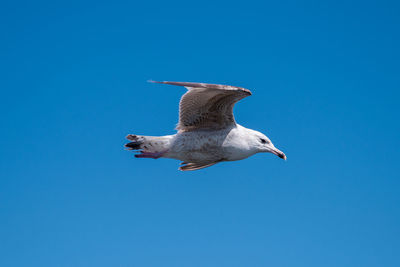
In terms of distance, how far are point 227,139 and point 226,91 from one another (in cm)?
160

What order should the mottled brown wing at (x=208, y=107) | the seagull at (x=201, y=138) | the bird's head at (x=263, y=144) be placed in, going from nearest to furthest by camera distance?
the mottled brown wing at (x=208, y=107)
the seagull at (x=201, y=138)
the bird's head at (x=263, y=144)

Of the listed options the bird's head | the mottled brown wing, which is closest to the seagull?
the mottled brown wing

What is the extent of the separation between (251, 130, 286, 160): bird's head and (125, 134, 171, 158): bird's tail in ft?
8.26

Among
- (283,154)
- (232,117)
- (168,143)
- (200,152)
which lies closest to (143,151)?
(168,143)

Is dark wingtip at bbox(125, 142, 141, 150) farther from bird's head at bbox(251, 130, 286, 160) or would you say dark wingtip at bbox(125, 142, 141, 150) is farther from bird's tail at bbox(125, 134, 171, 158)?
bird's head at bbox(251, 130, 286, 160)

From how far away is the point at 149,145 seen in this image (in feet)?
45.6

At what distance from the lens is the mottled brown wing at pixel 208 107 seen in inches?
518

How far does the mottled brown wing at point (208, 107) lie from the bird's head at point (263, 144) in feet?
2.75

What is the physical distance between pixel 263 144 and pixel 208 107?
212cm

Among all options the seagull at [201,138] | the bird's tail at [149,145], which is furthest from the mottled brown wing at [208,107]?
the bird's tail at [149,145]

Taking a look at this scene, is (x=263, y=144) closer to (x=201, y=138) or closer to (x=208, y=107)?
(x=201, y=138)

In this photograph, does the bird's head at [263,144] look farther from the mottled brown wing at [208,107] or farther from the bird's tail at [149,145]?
the bird's tail at [149,145]

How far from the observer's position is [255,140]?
1444 centimetres

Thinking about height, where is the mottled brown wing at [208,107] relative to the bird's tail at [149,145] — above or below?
above
